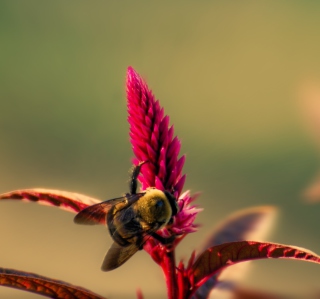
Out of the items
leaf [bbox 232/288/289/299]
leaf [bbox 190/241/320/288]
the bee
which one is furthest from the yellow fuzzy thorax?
leaf [bbox 232/288/289/299]

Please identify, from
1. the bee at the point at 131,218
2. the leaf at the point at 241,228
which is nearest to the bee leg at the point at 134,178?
the bee at the point at 131,218

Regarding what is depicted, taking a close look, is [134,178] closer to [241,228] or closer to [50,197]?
[50,197]

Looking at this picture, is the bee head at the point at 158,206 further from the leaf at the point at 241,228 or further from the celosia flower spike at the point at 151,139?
the leaf at the point at 241,228

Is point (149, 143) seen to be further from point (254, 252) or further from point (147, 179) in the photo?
point (254, 252)

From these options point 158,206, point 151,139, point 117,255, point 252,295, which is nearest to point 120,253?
point 117,255

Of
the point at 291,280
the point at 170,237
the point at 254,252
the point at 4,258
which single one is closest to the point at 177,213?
the point at 170,237

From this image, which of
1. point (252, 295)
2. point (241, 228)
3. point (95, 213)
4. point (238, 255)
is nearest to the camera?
point (238, 255)
